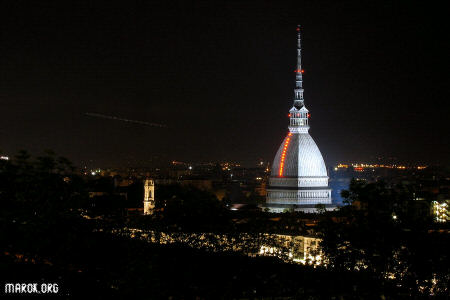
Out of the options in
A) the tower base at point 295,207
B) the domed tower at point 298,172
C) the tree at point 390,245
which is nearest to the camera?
the tree at point 390,245

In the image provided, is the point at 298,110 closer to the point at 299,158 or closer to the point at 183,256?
the point at 299,158

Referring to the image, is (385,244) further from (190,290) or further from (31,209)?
(31,209)

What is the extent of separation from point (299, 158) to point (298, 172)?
243cm

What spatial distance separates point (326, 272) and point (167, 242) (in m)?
27.1

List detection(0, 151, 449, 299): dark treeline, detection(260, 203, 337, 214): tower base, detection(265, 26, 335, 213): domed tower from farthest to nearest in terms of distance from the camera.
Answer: detection(265, 26, 335, 213): domed tower < detection(260, 203, 337, 214): tower base < detection(0, 151, 449, 299): dark treeline

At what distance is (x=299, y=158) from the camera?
526 feet

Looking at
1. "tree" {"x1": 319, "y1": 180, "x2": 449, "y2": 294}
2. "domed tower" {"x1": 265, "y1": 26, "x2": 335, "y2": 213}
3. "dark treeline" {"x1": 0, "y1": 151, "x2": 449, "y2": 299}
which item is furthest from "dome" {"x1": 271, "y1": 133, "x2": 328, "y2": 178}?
"tree" {"x1": 319, "y1": 180, "x2": 449, "y2": 294}

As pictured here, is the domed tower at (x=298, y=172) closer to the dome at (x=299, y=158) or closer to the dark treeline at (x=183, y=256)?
the dome at (x=299, y=158)

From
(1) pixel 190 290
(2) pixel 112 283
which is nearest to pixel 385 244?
(1) pixel 190 290

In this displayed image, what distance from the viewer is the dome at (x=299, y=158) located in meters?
160

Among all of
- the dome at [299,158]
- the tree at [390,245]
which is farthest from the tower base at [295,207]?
the tree at [390,245]

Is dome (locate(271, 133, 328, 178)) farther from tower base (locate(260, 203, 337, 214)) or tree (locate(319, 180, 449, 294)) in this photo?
tree (locate(319, 180, 449, 294))

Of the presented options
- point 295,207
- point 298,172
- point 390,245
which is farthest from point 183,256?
point 298,172

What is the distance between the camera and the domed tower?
6280 inches
